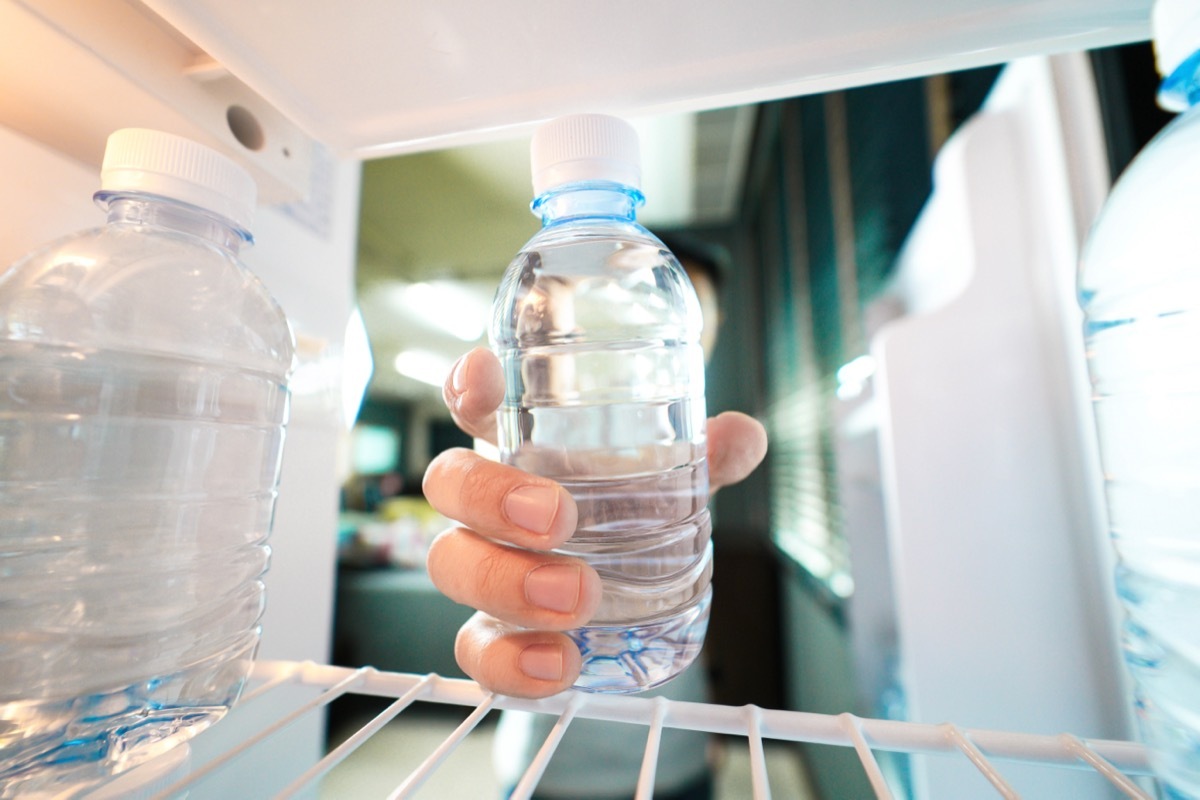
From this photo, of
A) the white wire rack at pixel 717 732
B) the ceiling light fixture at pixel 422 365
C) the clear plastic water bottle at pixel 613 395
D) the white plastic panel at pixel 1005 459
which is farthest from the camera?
the ceiling light fixture at pixel 422 365

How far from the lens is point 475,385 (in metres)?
0.44

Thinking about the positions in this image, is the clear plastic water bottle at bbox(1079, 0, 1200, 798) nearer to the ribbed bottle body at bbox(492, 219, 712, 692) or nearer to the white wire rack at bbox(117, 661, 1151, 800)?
the white wire rack at bbox(117, 661, 1151, 800)

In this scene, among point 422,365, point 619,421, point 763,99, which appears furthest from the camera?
point 422,365

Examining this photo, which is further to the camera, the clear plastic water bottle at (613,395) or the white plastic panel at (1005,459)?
the white plastic panel at (1005,459)

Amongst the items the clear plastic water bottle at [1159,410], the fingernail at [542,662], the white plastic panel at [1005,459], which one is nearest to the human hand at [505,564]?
the fingernail at [542,662]

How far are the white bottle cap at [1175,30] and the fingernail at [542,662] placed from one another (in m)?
0.56

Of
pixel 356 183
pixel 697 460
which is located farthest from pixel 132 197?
pixel 356 183

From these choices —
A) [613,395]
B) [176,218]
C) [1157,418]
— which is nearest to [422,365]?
[613,395]

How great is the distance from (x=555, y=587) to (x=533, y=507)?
0.19ft

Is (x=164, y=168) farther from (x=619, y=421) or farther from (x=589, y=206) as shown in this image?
(x=619, y=421)

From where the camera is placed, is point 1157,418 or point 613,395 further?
point 613,395

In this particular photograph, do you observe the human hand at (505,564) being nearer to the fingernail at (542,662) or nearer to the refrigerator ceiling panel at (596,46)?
the fingernail at (542,662)

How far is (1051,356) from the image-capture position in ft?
2.31

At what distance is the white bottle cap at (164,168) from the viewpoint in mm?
349
